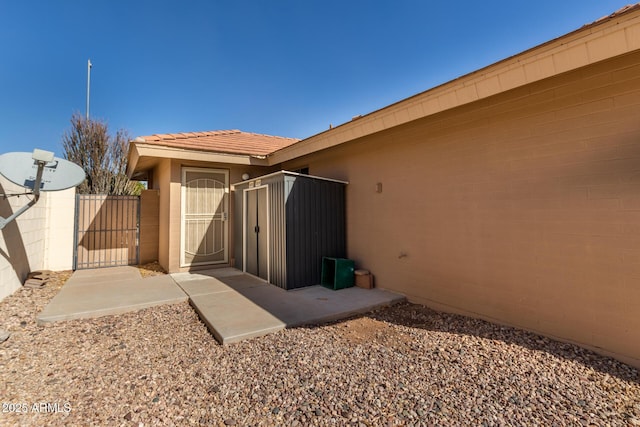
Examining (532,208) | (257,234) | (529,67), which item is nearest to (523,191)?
(532,208)

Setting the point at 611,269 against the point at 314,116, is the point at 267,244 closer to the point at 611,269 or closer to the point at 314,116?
the point at 611,269

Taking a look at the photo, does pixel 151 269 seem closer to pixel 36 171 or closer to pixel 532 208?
pixel 36 171

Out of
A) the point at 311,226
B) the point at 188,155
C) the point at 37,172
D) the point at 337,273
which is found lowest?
the point at 337,273

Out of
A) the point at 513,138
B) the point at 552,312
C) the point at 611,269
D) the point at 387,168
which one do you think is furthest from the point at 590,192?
the point at 387,168

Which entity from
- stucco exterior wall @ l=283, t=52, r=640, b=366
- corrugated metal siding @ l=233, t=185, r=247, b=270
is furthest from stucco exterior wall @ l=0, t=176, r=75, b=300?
stucco exterior wall @ l=283, t=52, r=640, b=366

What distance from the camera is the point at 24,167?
4832mm

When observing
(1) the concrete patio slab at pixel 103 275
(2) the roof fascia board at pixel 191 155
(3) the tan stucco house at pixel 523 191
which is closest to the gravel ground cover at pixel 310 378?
(3) the tan stucco house at pixel 523 191

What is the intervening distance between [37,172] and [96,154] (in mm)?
10455

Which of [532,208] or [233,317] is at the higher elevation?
[532,208]

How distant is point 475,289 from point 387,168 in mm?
2541

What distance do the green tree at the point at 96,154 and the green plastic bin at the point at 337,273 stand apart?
12358 mm

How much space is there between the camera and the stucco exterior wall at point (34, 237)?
4.69 m

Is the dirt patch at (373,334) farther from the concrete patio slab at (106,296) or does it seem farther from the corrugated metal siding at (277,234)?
the concrete patio slab at (106,296)

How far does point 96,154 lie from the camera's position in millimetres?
13406
